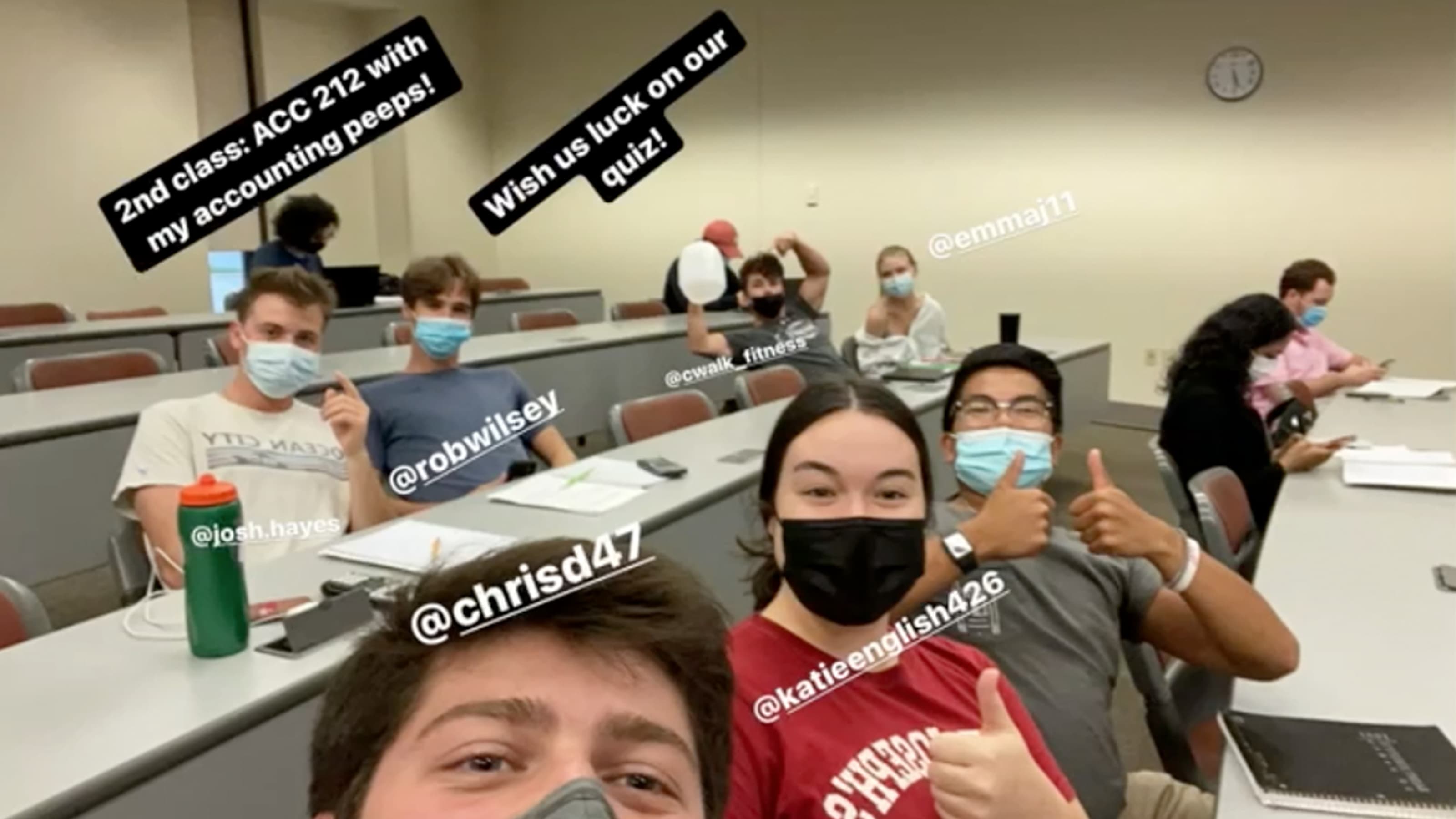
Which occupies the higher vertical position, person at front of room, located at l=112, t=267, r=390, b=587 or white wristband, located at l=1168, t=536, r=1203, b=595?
person at front of room, located at l=112, t=267, r=390, b=587

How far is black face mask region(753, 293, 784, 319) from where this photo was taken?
14.6 feet

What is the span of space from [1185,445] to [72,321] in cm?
500

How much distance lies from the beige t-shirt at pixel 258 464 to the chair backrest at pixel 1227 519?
6.19ft

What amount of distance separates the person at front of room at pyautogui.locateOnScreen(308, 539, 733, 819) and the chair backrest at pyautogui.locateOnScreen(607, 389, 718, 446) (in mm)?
2290

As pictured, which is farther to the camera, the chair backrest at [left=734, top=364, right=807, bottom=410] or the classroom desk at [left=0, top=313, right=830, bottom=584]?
the chair backrest at [left=734, top=364, right=807, bottom=410]

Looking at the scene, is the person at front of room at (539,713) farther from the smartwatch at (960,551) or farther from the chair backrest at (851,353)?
the chair backrest at (851,353)

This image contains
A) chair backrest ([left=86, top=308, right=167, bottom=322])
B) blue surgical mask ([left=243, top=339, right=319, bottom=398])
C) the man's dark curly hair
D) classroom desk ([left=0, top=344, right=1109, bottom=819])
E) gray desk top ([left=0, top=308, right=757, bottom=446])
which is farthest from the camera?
chair backrest ([left=86, top=308, right=167, bottom=322])

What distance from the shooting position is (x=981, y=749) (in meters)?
1.06

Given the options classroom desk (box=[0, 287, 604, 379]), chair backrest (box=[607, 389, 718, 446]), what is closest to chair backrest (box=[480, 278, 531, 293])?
classroom desk (box=[0, 287, 604, 379])

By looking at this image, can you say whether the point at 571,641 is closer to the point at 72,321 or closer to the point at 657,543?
the point at 657,543

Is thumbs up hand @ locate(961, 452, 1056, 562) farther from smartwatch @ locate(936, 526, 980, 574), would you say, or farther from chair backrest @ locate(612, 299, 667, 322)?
chair backrest @ locate(612, 299, 667, 322)

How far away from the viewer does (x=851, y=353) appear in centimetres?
503

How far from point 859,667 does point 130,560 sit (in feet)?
5.42

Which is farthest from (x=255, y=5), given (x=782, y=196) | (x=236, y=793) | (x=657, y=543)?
(x=236, y=793)
